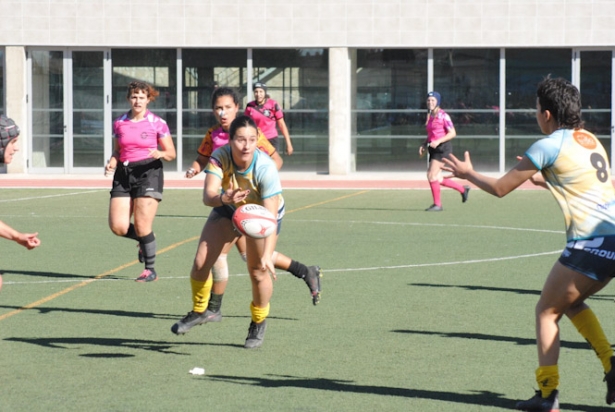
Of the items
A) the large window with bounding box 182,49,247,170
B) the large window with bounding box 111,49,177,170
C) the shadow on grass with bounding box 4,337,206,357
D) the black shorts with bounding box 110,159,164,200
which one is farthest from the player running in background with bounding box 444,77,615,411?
the large window with bounding box 111,49,177,170

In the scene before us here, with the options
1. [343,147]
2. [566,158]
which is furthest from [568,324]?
[343,147]

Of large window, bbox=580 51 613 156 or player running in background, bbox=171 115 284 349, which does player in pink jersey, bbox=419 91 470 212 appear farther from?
large window, bbox=580 51 613 156

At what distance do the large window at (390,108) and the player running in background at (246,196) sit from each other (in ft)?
77.6

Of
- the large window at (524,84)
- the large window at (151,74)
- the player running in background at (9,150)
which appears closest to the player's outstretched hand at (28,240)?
the player running in background at (9,150)

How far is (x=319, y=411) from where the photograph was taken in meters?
6.19

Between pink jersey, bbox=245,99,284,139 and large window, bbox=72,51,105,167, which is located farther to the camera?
large window, bbox=72,51,105,167

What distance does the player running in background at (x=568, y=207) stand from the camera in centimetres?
607

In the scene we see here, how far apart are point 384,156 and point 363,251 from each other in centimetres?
1816

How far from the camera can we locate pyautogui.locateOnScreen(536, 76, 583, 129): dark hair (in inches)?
242

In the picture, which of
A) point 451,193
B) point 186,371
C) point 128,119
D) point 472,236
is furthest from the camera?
point 451,193

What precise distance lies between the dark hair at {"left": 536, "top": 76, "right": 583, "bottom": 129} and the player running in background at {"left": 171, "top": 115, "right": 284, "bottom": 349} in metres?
2.08

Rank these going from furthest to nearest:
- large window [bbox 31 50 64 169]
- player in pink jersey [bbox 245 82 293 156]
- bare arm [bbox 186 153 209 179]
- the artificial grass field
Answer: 1. large window [bbox 31 50 64 169]
2. player in pink jersey [bbox 245 82 293 156]
3. bare arm [bbox 186 153 209 179]
4. the artificial grass field
